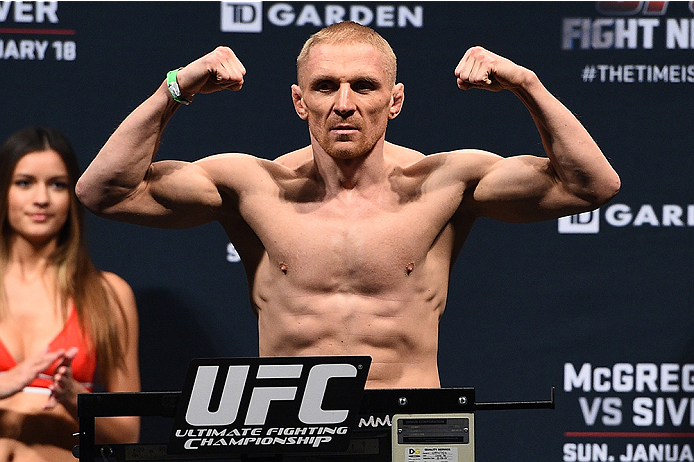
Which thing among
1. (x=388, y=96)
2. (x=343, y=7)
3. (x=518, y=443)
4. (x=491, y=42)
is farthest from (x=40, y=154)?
(x=518, y=443)

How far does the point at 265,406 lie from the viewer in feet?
4.63

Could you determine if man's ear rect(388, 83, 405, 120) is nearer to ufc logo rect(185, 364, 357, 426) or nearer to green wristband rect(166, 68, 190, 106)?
green wristband rect(166, 68, 190, 106)

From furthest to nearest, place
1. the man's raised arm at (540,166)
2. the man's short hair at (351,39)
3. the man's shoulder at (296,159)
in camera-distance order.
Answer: the man's shoulder at (296,159)
the man's short hair at (351,39)
the man's raised arm at (540,166)

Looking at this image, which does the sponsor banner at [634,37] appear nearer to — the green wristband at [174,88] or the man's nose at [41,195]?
the green wristband at [174,88]

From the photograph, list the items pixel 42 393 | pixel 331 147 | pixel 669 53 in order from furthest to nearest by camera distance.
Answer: pixel 669 53, pixel 42 393, pixel 331 147

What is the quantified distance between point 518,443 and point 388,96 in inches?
50.7

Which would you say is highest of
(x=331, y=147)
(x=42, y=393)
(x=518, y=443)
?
(x=331, y=147)

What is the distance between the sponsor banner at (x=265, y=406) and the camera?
4.60 feet

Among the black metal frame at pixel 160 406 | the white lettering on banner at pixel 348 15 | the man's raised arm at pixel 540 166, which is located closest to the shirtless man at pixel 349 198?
the man's raised arm at pixel 540 166

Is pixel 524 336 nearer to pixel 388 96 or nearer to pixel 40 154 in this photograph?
pixel 388 96

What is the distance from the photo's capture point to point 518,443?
281 cm

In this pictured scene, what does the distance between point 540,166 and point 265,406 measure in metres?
0.89

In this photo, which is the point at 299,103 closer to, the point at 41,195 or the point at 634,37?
the point at 41,195

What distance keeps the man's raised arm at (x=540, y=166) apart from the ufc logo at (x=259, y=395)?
2.40 feet
